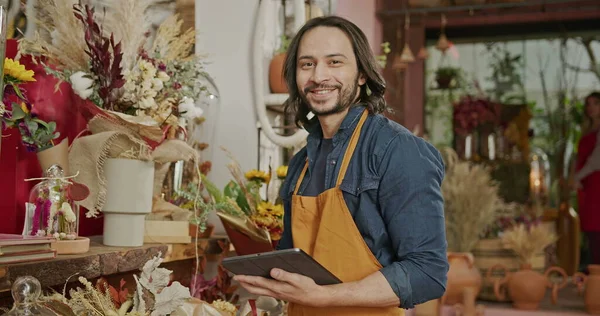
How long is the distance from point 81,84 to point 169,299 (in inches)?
30.0

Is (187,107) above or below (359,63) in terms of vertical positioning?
below

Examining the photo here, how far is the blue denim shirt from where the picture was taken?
5.29 feet

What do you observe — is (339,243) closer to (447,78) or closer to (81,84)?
(81,84)

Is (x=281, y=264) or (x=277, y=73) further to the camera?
(x=277, y=73)

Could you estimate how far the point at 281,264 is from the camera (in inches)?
60.8

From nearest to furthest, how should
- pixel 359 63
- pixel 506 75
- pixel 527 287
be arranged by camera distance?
pixel 359 63
pixel 527 287
pixel 506 75

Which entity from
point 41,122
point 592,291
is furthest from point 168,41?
point 592,291

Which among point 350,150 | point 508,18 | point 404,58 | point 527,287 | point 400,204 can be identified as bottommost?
point 527,287

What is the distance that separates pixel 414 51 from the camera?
7566 mm

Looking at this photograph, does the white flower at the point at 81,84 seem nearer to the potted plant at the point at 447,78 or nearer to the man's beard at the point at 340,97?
the man's beard at the point at 340,97

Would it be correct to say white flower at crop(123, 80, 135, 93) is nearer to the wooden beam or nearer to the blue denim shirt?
the blue denim shirt

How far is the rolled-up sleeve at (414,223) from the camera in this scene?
1608 mm

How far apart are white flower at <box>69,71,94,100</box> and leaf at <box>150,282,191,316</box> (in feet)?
2.41

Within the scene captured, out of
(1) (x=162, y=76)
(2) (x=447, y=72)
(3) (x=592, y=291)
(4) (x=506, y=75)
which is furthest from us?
(2) (x=447, y=72)
